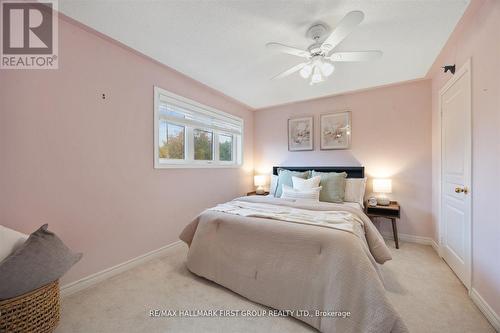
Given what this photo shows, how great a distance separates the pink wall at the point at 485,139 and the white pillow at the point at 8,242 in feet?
10.6

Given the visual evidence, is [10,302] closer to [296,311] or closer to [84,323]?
[84,323]

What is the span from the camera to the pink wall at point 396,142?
2.95 metres

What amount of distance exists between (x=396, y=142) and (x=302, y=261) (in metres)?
2.72

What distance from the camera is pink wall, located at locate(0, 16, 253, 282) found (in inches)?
61.3

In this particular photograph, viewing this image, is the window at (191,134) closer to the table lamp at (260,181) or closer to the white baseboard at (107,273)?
the table lamp at (260,181)

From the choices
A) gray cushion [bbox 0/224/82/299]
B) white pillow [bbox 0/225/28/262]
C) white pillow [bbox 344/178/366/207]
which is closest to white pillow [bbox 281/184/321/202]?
white pillow [bbox 344/178/366/207]

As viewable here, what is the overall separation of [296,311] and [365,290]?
545 mm

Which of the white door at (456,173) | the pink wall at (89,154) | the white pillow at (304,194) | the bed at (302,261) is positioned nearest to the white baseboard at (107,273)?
the pink wall at (89,154)

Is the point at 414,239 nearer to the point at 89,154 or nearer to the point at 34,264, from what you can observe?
the point at 34,264

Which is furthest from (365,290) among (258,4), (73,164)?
(73,164)

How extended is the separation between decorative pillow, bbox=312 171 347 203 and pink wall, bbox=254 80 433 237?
0.65 metres

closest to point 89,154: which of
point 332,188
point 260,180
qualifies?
point 260,180

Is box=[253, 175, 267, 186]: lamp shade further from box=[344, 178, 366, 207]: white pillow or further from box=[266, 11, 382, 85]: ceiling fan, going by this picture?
box=[266, 11, 382, 85]: ceiling fan

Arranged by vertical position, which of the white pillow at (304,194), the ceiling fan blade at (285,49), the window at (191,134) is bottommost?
the white pillow at (304,194)
